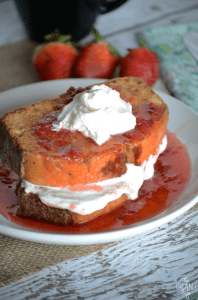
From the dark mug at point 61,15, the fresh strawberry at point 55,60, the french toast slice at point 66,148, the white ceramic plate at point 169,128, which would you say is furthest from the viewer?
the dark mug at point 61,15

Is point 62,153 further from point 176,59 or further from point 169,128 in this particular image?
point 176,59

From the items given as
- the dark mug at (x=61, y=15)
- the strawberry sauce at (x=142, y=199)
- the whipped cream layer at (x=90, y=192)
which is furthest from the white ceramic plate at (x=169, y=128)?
the dark mug at (x=61, y=15)

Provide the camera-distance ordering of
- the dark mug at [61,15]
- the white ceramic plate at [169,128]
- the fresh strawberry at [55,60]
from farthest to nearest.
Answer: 1. the dark mug at [61,15]
2. the fresh strawberry at [55,60]
3. the white ceramic plate at [169,128]

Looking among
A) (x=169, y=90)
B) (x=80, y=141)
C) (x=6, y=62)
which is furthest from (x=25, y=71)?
(x=80, y=141)

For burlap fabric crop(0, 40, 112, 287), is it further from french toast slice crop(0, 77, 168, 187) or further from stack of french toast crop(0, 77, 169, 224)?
french toast slice crop(0, 77, 168, 187)

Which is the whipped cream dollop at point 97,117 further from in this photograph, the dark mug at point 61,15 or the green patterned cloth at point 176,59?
the dark mug at point 61,15

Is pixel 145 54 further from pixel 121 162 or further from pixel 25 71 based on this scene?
pixel 121 162

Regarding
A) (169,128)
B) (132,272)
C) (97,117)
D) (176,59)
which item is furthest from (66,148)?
(176,59)
